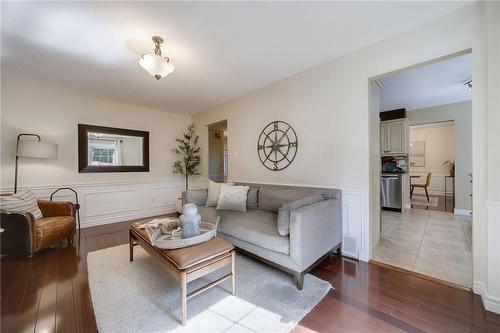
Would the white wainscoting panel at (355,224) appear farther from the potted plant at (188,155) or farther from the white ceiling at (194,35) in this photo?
the potted plant at (188,155)

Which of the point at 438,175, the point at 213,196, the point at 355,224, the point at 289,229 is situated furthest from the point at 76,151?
the point at 438,175

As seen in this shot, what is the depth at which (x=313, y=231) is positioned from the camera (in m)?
1.93

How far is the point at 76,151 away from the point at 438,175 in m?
10.5

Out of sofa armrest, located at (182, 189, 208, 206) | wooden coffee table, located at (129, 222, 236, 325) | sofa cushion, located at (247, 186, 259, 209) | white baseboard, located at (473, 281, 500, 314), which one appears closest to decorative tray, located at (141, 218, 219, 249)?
wooden coffee table, located at (129, 222, 236, 325)

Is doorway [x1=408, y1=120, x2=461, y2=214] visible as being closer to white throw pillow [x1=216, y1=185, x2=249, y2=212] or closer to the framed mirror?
white throw pillow [x1=216, y1=185, x2=249, y2=212]

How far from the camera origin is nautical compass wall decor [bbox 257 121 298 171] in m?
3.15

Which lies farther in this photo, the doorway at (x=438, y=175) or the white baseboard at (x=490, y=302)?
the doorway at (x=438, y=175)

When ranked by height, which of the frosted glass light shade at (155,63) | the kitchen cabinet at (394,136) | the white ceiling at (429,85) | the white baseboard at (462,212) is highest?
the white ceiling at (429,85)

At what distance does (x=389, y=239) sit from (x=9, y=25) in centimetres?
520

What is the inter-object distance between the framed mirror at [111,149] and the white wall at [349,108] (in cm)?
252

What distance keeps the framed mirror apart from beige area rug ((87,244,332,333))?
241 cm

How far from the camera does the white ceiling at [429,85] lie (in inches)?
115

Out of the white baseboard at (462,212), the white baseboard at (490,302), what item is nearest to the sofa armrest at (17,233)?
the white baseboard at (490,302)

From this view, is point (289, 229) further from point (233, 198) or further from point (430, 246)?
point (430, 246)
